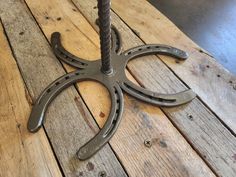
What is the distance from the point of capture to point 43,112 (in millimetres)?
877

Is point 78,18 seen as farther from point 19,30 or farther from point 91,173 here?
point 91,173

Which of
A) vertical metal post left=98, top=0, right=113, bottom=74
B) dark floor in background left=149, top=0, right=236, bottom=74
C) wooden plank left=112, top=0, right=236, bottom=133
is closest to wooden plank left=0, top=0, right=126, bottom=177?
vertical metal post left=98, top=0, right=113, bottom=74

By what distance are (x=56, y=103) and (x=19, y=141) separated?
17cm

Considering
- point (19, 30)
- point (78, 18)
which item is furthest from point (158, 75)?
point (19, 30)

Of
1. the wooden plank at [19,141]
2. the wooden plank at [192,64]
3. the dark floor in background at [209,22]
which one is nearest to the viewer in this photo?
the wooden plank at [19,141]

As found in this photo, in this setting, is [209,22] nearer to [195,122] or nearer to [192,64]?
[192,64]

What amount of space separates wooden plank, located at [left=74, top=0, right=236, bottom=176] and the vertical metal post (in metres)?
0.12

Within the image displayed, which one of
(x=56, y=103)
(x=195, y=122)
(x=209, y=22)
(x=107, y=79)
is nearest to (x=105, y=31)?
(x=107, y=79)

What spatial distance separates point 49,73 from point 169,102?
0.46m

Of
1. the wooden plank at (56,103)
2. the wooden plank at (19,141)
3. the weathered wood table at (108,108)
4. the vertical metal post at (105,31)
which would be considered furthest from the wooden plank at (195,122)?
the wooden plank at (19,141)

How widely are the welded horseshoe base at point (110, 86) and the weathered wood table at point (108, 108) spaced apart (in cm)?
2

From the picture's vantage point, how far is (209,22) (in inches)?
Result: 66.7

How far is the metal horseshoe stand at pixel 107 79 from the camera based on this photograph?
0.83 metres

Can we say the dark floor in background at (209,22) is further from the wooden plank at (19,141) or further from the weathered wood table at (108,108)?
the wooden plank at (19,141)
